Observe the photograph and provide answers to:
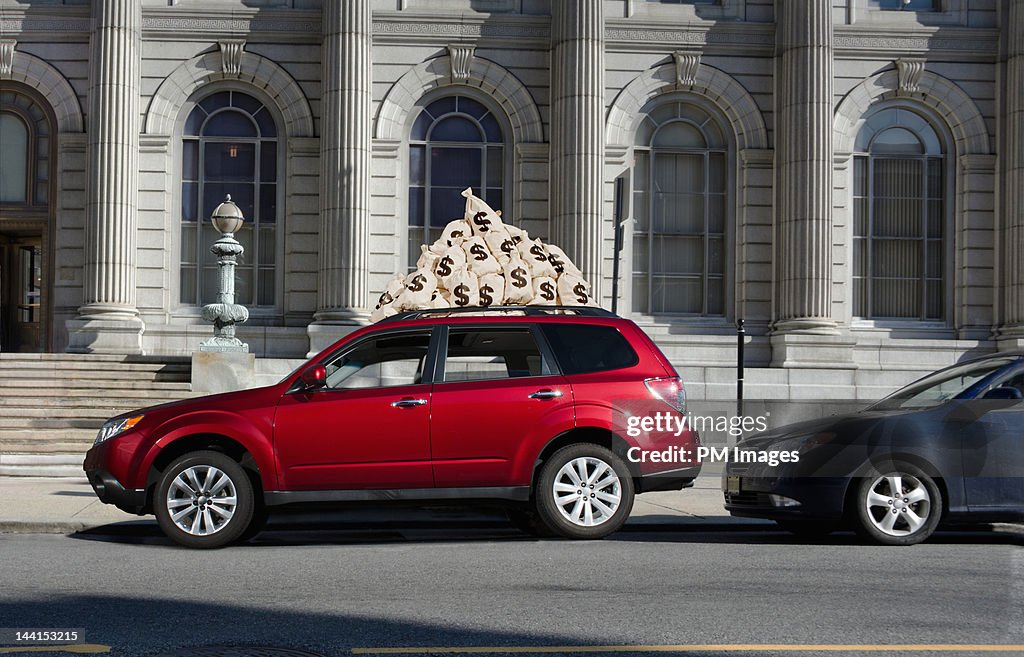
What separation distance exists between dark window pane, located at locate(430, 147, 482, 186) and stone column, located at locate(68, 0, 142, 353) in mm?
6012

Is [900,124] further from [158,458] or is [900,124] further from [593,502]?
[158,458]

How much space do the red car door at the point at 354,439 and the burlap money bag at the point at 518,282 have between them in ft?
25.9

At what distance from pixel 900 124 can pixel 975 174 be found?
1824 millimetres

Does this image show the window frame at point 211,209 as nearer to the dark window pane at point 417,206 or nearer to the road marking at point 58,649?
the dark window pane at point 417,206

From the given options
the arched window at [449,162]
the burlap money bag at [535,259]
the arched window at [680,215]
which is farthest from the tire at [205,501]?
the arched window at [680,215]

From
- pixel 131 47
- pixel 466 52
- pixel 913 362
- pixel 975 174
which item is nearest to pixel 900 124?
pixel 975 174

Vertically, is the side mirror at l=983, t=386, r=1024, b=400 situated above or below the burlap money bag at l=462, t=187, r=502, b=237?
below

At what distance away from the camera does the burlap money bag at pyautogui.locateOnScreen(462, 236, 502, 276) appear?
17.9m

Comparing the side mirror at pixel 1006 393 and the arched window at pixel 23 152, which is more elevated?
the arched window at pixel 23 152

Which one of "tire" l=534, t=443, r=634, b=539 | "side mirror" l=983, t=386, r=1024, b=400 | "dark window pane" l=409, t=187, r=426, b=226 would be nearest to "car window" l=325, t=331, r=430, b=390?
"tire" l=534, t=443, r=634, b=539

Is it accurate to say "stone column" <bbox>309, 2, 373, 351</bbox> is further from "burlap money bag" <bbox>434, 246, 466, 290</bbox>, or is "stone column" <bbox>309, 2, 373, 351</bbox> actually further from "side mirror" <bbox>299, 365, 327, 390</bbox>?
"side mirror" <bbox>299, 365, 327, 390</bbox>

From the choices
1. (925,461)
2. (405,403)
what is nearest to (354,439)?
(405,403)

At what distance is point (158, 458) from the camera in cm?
995

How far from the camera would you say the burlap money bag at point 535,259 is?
18.0 m
